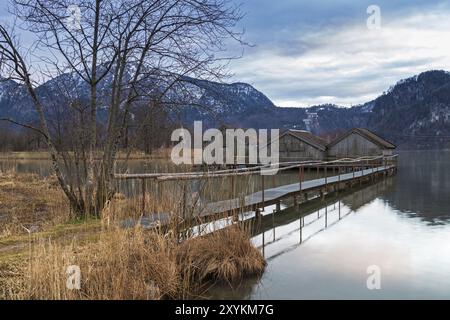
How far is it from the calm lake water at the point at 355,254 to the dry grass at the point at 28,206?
4.19 meters

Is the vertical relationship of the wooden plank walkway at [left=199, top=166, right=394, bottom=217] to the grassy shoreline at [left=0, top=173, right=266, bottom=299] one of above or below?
above

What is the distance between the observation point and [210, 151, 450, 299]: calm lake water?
6215mm

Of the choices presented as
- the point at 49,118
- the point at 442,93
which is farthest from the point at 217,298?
the point at 442,93

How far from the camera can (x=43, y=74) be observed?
915 centimetres

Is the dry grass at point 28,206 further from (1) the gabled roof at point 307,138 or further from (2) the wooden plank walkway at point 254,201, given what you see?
(1) the gabled roof at point 307,138

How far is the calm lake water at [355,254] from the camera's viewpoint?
20.4ft

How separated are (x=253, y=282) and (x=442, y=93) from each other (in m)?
192

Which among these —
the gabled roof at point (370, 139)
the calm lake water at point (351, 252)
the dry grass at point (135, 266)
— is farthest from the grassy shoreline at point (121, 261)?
the gabled roof at point (370, 139)

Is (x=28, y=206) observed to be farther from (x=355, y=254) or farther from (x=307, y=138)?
(x=307, y=138)

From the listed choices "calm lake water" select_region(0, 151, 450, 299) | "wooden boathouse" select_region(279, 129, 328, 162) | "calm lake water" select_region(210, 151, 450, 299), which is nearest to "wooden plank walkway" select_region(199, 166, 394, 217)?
"calm lake water" select_region(0, 151, 450, 299)

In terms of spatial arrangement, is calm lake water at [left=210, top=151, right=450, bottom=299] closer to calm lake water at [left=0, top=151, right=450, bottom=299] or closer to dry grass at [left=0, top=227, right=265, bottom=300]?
calm lake water at [left=0, top=151, right=450, bottom=299]

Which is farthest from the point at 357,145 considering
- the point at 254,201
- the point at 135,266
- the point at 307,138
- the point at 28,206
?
the point at 135,266

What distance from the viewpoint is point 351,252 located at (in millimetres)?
8297

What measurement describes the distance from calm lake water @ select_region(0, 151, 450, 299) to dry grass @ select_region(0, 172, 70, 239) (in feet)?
8.04
